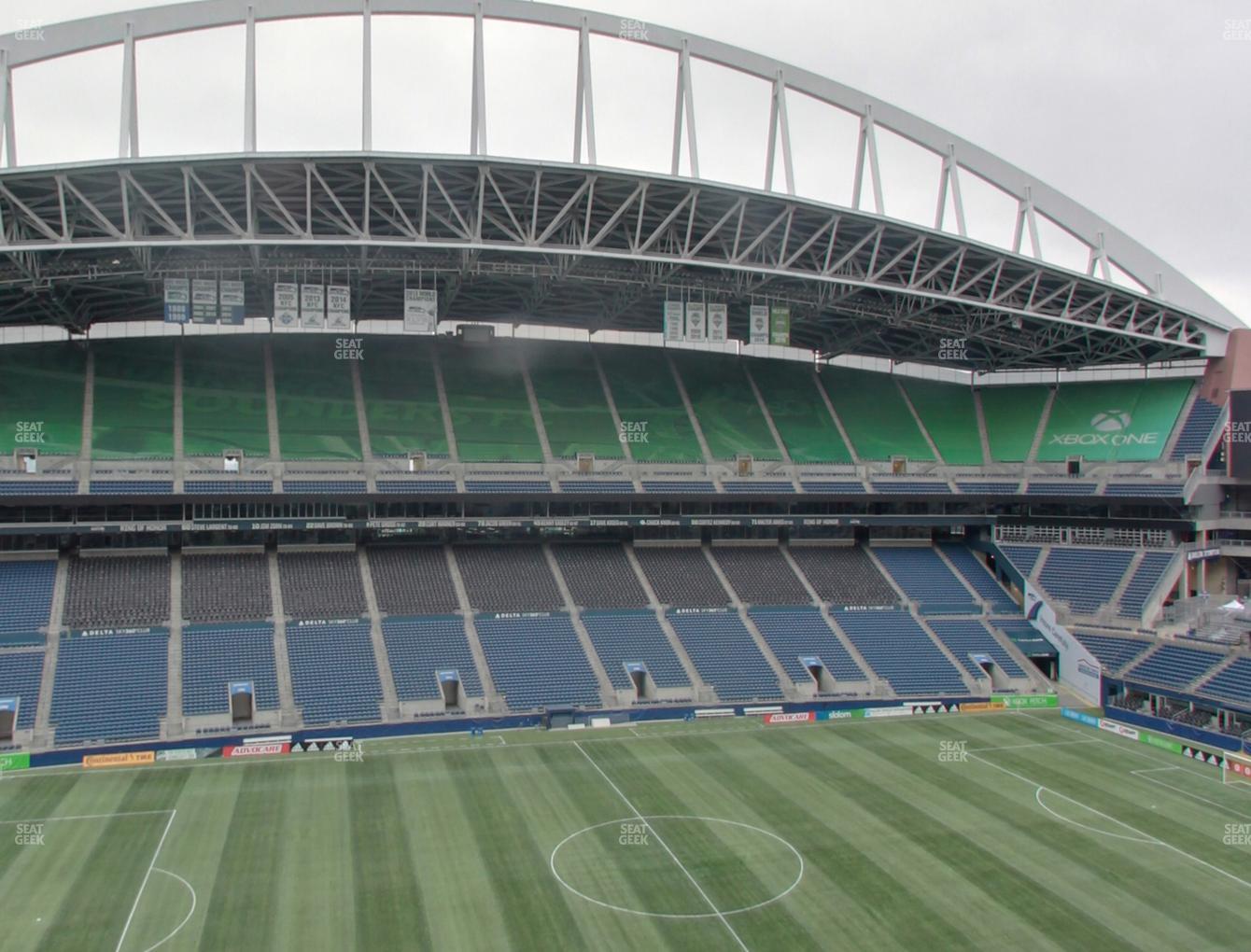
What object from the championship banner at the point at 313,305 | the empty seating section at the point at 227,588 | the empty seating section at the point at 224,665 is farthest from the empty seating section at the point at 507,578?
the championship banner at the point at 313,305

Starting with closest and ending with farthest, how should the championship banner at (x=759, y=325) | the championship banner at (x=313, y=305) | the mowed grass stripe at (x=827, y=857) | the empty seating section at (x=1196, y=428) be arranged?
1. the mowed grass stripe at (x=827, y=857)
2. the championship banner at (x=313, y=305)
3. the championship banner at (x=759, y=325)
4. the empty seating section at (x=1196, y=428)

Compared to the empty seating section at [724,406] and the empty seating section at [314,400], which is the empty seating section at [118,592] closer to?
the empty seating section at [314,400]

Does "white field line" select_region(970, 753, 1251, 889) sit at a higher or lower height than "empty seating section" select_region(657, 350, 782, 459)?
lower

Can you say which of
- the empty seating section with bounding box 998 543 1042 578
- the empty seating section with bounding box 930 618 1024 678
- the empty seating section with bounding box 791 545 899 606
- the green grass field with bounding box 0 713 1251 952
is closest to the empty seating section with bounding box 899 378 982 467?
the empty seating section with bounding box 998 543 1042 578

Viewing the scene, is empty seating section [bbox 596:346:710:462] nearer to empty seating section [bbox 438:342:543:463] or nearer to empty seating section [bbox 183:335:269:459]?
empty seating section [bbox 438:342:543:463]

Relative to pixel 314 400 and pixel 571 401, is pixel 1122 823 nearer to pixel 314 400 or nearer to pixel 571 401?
pixel 571 401

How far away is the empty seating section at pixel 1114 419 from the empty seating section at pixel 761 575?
61.4 ft

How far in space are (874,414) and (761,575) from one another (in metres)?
15.9

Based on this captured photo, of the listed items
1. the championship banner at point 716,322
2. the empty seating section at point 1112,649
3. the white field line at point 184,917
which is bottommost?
the white field line at point 184,917

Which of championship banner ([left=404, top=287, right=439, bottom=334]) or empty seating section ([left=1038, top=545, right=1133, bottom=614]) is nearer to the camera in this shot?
championship banner ([left=404, top=287, right=439, bottom=334])

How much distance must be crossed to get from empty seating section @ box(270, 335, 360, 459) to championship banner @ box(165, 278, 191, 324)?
9676 mm

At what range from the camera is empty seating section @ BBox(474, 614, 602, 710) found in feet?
135

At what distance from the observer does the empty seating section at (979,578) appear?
53.1 m

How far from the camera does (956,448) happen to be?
198 feet
